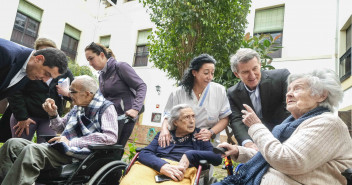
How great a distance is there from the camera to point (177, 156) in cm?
195

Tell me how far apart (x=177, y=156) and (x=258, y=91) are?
3.11 feet

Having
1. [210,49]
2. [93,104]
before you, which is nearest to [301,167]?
[93,104]

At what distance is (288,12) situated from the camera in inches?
299

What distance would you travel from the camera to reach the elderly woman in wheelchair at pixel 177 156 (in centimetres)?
172

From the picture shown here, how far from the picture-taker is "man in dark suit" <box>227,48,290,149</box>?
2119 millimetres

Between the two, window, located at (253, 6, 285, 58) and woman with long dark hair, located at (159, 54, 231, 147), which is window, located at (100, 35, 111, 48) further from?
woman with long dark hair, located at (159, 54, 231, 147)

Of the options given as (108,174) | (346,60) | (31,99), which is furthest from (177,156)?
(346,60)

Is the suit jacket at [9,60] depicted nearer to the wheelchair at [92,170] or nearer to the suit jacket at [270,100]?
the wheelchair at [92,170]

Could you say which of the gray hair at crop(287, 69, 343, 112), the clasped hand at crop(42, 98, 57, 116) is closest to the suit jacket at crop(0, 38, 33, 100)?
the clasped hand at crop(42, 98, 57, 116)

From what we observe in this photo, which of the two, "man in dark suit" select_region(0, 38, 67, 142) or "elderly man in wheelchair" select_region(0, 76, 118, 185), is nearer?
"elderly man in wheelchair" select_region(0, 76, 118, 185)

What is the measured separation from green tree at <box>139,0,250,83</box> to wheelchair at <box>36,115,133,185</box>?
98.6 inches

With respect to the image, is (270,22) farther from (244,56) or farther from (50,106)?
(50,106)

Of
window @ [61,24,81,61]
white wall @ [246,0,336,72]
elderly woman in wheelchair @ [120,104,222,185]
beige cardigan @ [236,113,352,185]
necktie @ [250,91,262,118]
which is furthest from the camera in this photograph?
window @ [61,24,81,61]

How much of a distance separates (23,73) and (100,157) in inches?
36.7
